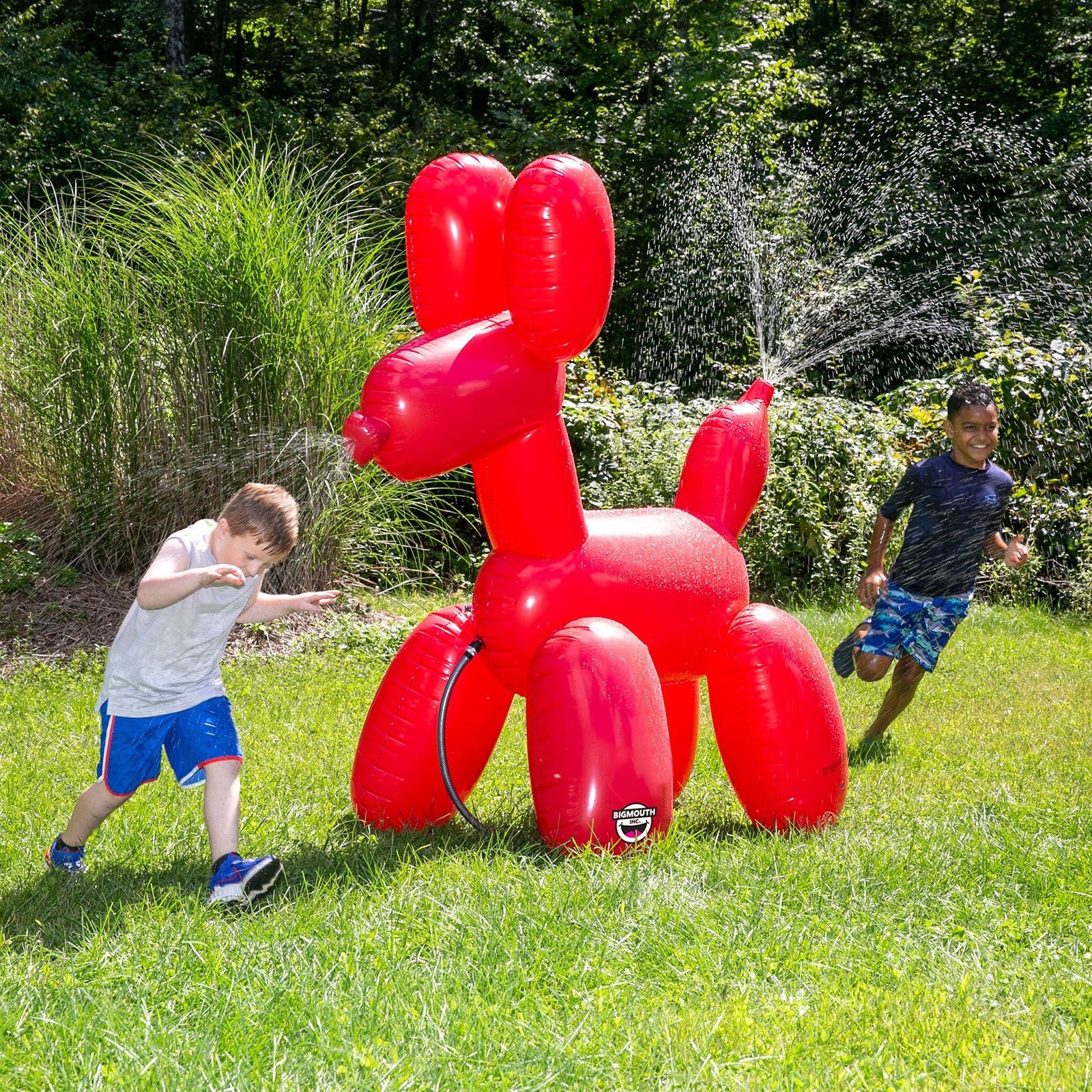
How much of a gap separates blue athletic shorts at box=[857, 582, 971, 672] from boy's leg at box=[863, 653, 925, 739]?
1.3 inches

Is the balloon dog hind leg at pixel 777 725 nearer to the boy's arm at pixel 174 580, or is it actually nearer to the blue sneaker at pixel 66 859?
the boy's arm at pixel 174 580

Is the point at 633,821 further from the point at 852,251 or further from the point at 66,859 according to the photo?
the point at 852,251

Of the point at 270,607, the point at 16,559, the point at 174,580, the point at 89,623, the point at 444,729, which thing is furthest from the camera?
the point at 16,559

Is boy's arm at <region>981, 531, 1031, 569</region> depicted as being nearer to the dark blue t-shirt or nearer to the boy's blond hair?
the dark blue t-shirt

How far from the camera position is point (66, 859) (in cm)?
316

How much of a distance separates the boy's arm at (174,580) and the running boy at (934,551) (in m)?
2.43

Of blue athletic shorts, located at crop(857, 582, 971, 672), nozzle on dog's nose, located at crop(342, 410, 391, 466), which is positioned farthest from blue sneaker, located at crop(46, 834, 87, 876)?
blue athletic shorts, located at crop(857, 582, 971, 672)

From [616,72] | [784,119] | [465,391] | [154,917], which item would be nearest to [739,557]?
[465,391]

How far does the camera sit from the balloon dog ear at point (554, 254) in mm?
2969

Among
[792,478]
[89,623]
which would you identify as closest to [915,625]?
[792,478]

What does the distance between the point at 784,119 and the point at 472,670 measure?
1267cm

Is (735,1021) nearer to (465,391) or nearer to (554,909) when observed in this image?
(554,909)

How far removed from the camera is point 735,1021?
7.65ft

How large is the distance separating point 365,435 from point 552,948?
3.86 feet
